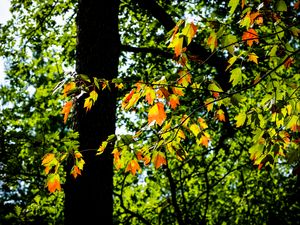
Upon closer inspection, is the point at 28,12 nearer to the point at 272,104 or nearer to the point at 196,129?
the point at 196,129

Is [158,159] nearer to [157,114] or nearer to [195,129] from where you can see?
[157,114]

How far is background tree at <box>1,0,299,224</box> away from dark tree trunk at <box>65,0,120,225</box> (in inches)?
0.6

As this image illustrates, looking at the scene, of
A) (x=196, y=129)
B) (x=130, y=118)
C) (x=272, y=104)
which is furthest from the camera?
(x=130, y=118)

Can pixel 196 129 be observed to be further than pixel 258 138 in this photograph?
Yes

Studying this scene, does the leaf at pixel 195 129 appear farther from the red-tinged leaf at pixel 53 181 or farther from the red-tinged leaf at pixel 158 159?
the red-tinged leaf at pixel 53 181

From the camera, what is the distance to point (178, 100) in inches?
98.1

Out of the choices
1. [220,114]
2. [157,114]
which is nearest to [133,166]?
[157,114]

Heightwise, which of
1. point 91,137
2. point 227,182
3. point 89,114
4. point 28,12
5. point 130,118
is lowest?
point 91,137

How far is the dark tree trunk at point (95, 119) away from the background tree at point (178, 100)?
0.05ft

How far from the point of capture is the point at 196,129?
271 centimetres

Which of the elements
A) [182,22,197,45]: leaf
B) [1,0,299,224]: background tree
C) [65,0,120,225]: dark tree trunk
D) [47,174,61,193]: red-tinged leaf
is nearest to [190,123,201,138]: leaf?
[1,0,299,224]: background tree

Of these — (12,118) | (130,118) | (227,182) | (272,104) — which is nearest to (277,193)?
(227,182)

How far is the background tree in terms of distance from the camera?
7.86 feet

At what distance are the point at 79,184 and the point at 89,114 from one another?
0.73 meters
